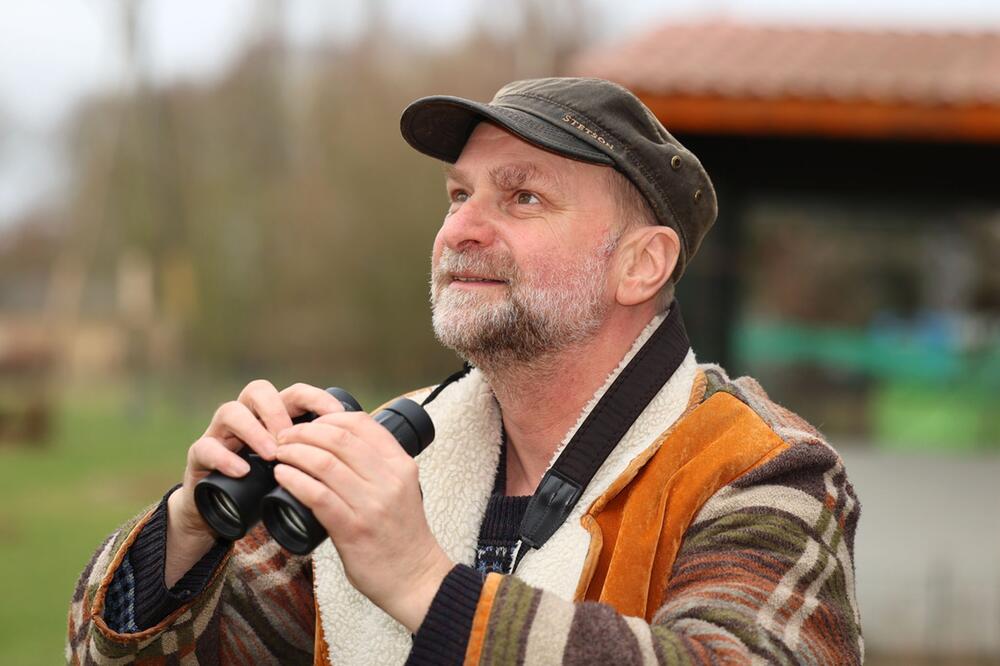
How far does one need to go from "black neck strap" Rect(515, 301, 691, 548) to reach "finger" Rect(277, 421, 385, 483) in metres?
0.50

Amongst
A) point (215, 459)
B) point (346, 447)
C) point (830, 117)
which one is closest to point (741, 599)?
point (346, 447)

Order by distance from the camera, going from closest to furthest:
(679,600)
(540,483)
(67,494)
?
(679,600) < (540,483) < (67,494)

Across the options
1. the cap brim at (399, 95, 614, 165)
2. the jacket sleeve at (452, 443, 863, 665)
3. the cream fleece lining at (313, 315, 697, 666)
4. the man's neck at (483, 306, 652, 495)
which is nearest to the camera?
the jacket sleeve at (452, 443, 863, 665)

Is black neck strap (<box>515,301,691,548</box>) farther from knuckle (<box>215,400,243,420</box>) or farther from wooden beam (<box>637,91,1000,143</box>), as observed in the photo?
wooden beam (<box>637,91,1000,143</box>)

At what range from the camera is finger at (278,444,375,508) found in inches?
65.4

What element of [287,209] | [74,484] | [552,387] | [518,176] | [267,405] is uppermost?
[518,176]

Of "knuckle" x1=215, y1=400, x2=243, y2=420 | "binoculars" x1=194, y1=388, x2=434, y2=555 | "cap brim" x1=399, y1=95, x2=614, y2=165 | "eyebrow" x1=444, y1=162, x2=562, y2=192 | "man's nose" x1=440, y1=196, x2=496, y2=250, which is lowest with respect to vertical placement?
"binoculars" x1=194, y1=388, x2=434, y2=555

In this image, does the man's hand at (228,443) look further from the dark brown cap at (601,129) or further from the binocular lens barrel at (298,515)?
the dark brown cap at (601,129)

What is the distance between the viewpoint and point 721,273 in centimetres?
753

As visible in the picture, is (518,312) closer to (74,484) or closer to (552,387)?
(552,387)

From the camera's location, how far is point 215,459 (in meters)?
1.87

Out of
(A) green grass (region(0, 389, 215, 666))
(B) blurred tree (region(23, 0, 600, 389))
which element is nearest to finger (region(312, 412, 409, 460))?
(A) green grass (region(0, 389, 215, 666))

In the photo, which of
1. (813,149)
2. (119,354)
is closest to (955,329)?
(813,149)

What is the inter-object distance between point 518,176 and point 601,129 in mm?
186
